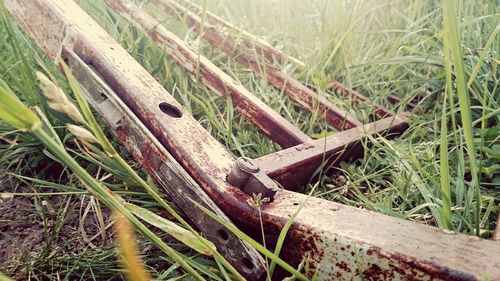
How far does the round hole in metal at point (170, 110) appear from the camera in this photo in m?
1.41

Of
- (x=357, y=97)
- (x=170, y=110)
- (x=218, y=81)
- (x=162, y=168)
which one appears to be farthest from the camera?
(x=357, y=97)

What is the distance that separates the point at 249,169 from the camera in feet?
3.99

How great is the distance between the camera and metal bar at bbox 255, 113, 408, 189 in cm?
152

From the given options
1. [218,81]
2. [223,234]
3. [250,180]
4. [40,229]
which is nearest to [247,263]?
[223,234]

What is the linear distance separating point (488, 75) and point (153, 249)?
1253 millimetres

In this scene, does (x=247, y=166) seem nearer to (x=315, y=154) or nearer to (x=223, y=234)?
(x=223, y=234)

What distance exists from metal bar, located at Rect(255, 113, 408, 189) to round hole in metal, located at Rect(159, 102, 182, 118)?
0.26 m

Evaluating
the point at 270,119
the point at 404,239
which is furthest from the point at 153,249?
the point at 404,239

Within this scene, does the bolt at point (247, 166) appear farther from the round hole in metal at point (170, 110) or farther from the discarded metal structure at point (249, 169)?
the round hole in metal at point (170, 110)

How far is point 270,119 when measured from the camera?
5.90 feet

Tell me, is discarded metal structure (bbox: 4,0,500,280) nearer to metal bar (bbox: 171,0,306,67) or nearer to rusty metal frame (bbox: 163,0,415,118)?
rusty metal frame (bbox: 163,0,415,118)

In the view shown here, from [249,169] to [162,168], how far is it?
0.22 metres

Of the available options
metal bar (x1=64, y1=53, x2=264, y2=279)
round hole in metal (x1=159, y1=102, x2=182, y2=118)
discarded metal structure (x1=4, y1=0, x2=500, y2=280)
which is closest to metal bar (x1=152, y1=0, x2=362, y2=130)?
discarded metal structure (x1=4, y1=0, x2=500, y2=280)

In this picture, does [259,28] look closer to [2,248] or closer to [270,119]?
[270,119]
